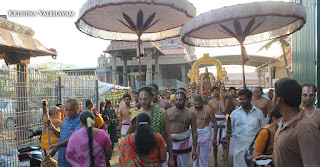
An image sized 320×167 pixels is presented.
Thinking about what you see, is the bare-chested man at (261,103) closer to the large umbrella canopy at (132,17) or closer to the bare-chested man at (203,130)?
the bare-chested man at (203,130)

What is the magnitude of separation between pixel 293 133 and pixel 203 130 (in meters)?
3.73

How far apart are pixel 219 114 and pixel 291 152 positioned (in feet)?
16.7

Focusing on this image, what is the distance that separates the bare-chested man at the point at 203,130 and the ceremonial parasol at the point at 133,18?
2.29 metres

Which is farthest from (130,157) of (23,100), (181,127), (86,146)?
(23,100)

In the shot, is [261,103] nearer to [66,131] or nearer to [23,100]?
[66,131]

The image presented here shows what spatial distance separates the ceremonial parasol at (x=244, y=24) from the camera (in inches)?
176

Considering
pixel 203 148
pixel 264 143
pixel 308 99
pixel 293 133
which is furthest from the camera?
pixel 203 148

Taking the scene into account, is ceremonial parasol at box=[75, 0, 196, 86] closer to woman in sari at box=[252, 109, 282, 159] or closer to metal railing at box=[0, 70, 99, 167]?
metal railing at box=[0, 70, 99, 167]

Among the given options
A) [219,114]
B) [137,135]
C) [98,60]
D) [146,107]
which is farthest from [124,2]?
[98,60]

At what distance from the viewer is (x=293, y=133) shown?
5.38 feet

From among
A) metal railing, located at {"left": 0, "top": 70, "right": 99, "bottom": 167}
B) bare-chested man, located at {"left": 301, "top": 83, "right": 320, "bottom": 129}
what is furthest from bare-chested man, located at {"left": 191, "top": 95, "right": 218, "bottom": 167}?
metal railing, located at {"left": 0, "top": 70, "right": 99, "bottom": 167}

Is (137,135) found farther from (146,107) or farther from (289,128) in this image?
(289,128)

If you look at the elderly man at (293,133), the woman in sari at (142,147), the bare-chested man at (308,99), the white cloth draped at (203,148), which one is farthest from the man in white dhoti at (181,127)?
the elderly man at (293,133)

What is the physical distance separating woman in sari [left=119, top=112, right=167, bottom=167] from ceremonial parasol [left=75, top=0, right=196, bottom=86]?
3205 mm
